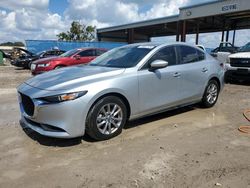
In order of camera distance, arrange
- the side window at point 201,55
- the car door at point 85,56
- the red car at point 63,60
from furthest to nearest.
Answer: the car door at point 85,56, the red car at point 63,60, the side window at point 201,55

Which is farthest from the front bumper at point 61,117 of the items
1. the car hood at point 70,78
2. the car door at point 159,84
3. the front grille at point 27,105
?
the car door at point 159,84

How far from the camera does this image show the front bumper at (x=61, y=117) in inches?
160

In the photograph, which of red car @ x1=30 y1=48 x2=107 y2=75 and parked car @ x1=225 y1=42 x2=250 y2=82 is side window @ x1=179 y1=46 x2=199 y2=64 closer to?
parked car @ x1=225 y1=42 x2=250 y2=82

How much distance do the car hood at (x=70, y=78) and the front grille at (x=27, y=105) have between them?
24 centimetres

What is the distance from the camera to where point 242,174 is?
353cm

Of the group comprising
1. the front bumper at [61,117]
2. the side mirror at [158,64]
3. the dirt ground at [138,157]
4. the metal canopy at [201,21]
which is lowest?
the dirt ground at [138,157]

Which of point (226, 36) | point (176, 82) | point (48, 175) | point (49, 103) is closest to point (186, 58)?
point (176, 82)

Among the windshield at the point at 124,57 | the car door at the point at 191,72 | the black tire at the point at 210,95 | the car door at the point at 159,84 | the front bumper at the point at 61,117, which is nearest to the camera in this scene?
the front bumper at the point at 61,117

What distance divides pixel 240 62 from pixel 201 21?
21607mm

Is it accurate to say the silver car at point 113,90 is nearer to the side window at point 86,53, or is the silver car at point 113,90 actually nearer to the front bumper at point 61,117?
the front bumper at point 61,117

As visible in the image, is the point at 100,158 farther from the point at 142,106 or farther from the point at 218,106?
the point at 218,106

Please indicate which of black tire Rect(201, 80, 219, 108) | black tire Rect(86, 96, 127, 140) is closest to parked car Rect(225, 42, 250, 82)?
black tire Rect(201, 80, 219, 108)

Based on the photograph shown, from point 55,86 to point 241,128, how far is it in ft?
11.9

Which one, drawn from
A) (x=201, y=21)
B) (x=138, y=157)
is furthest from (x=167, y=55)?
(x=201, y=21)
